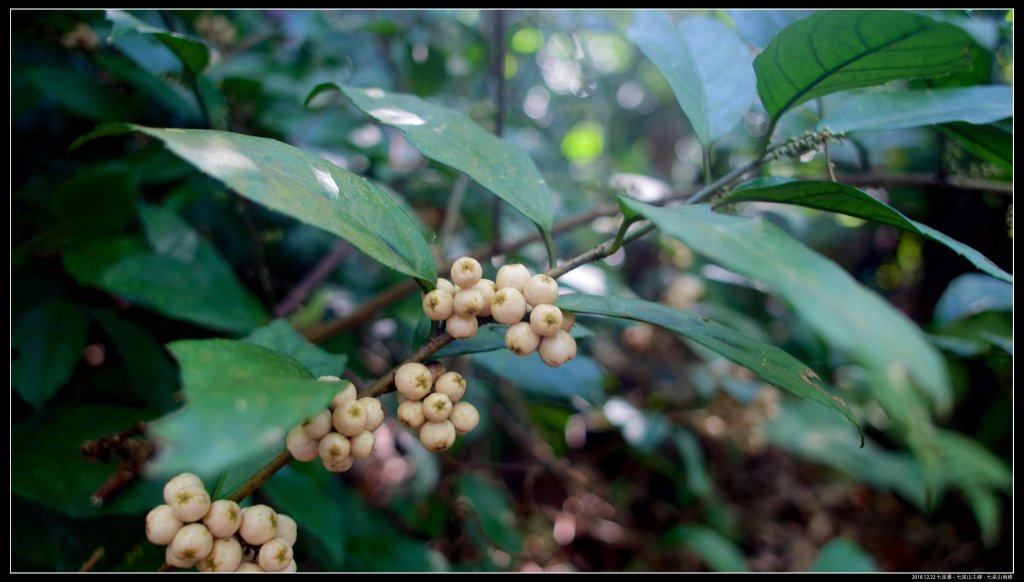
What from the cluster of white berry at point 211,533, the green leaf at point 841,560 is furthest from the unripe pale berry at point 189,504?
the green leaf at point 841,560

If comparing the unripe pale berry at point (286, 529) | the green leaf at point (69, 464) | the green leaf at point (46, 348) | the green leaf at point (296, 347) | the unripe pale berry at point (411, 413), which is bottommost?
the green leaf at point (69, 464)

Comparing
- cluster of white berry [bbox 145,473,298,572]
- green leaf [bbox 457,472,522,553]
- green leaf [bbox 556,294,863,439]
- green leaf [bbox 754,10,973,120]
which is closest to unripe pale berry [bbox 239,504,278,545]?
cluster of white berry [bbox 145,473,298,572]

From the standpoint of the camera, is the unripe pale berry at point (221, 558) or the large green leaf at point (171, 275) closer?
the unripe pale berry at point (221, 558)

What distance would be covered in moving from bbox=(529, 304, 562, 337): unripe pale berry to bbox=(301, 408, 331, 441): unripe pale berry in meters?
0.19

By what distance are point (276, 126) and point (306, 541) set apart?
917mm

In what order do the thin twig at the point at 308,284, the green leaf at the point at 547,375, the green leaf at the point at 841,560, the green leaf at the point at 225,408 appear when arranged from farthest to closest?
the green leaf at the point at 841,560
the thin twig at the point at 308,284
the green leaf at the point at 547,375
the green leaf at the point at 225,408

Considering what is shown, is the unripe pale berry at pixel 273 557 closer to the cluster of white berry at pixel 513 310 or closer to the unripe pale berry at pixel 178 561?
the unripe pale berry at pixel 178 561

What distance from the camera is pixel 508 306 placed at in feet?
1.80

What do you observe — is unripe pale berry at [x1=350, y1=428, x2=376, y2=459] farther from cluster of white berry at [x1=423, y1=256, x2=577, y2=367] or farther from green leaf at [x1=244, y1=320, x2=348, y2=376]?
green leaf at [x1=244, y1=320, x2=348, y2=376]

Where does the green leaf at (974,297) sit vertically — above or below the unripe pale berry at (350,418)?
below

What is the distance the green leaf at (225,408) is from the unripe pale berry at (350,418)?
0.19ft

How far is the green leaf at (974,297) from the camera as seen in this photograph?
1.13 metres

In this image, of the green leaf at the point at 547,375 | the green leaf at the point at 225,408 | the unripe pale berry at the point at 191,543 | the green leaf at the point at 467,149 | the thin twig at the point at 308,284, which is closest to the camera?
the green leaf at the point at 225,408

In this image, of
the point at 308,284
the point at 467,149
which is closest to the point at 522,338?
the point at 467,149
